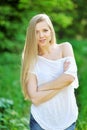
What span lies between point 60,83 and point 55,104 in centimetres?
18

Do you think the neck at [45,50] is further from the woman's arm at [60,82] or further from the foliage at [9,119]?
the foliage at [9,119]

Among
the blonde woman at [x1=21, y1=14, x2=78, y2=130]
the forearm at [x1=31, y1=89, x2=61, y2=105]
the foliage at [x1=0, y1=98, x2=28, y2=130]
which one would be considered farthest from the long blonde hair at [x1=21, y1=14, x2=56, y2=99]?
the foliage at [x1=0, y1=98, x2=28, y2=130]

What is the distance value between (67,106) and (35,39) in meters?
0.64

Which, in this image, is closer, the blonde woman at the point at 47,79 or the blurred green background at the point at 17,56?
the blonde woman at the point at 47,79

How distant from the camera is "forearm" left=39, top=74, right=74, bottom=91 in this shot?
495 centimetres

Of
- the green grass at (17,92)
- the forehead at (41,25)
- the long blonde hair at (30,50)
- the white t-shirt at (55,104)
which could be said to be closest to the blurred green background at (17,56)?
the green grass at (17,92)

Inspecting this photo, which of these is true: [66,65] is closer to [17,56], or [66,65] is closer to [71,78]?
[71,78]

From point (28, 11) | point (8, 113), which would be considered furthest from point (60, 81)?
point (28, 11)

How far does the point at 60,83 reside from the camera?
4945mm

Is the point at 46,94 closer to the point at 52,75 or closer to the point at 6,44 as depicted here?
the point at 52,75

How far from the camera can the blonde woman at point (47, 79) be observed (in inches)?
195

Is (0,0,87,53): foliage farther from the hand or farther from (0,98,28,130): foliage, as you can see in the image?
the hand

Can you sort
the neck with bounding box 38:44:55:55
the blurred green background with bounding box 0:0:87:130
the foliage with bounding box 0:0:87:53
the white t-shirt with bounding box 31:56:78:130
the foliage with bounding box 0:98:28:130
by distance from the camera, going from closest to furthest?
the white t-shirt with bounding box 31:56:78:130 → the neck with bounding box 38:44:55:55 → the foliage with bounding box 0:98:28:130 → the blurred green background with bounding box 0:0:87:130 → the foliage with bounding box 0:0:87:53

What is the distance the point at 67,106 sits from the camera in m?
4.93
